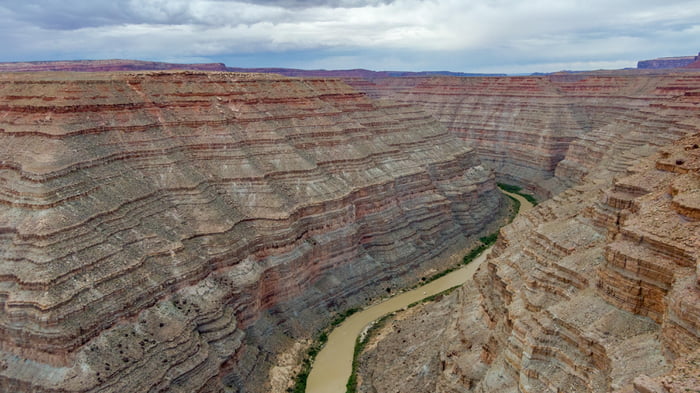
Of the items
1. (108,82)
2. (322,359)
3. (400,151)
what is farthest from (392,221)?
(108,82)

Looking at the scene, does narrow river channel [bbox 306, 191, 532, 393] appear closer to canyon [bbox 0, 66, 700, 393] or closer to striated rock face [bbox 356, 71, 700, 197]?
canyon [bbox 0, 66, 700, 393]

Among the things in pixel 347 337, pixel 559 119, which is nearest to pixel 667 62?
pixel 559 119

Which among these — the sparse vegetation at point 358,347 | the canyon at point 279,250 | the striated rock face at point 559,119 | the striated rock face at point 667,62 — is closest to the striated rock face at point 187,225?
the canyon at point 279,250

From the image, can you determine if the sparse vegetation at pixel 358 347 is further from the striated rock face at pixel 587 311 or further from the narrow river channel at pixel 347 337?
the striated rock face at pixel 587 311

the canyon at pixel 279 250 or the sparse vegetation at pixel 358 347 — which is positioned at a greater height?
the canyon at pixel 279 250

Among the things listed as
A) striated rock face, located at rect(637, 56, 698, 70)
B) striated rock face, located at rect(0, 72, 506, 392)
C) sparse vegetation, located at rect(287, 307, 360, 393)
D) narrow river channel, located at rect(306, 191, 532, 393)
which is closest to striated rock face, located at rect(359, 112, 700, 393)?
Result: narrow river channel, located at rect(306, 191, 532, 393)

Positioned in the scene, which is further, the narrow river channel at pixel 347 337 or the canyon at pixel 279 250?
the narrow river channel at pixel 347 337
